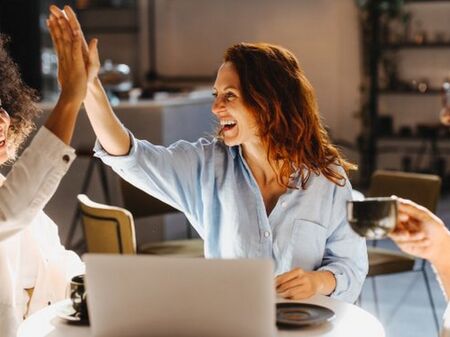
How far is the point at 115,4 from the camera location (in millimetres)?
10023

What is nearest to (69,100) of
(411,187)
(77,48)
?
(77,48)

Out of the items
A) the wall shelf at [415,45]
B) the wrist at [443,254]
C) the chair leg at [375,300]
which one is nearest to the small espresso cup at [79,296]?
the wrist at [443,254]

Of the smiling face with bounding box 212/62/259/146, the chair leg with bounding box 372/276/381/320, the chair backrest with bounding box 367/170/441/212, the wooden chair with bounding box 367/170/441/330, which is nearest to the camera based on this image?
the smiling face with bounding box 212/62/259/146

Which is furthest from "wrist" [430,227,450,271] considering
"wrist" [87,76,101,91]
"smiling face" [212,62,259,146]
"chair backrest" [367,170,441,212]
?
"chair backrest" [367,170,441,212]

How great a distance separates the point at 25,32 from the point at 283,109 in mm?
6222

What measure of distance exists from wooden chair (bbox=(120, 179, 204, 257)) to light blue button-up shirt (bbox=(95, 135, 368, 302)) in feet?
5.44

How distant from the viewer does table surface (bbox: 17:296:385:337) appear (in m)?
1.84

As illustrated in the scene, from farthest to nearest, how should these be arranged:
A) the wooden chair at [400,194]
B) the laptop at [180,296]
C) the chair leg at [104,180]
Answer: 1. the chair leg at [104,180]
2. the wooden chair at [400,194]
3. the laptop at [180,296]

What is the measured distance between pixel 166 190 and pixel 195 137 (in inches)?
165

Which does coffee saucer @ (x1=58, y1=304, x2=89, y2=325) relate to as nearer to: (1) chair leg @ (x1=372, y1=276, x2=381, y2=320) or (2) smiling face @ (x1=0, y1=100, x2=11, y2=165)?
(2) smiling face @ (x1=0, y1=100, x2=11, y2=165)

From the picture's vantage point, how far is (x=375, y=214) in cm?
172

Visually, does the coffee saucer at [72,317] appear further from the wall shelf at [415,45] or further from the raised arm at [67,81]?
the wall shelf at [415,45]

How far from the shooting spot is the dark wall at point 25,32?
8.12m

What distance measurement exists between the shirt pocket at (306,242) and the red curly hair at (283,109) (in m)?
0.13
